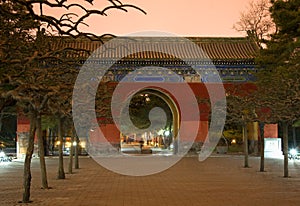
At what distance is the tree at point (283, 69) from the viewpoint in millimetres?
17062

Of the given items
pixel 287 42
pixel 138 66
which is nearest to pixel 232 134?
pixel 138 66

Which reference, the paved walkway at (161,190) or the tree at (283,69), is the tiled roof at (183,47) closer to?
the tree at (283,69)

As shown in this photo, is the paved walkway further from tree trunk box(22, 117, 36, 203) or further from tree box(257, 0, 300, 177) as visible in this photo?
tree box(257, 0, 300, 177)

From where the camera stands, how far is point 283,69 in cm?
2702

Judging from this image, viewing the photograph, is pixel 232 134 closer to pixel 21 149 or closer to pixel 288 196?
pixel 21 149

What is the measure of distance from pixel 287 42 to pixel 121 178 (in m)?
14.9

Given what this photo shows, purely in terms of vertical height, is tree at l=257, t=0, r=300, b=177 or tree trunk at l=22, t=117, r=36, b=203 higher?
tree at l=257, t=0, r=300, b=177

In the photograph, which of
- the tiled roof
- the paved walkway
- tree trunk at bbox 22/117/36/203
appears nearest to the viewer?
tree trunk at bbox 22/117/36/203

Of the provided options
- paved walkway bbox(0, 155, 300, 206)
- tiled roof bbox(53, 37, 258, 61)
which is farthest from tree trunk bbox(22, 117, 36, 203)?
tiled roof bbox(53, 37, 258, 61)

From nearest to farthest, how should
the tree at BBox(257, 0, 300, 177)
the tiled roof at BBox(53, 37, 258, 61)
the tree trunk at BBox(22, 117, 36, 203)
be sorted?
the tree trunk at BBox(22, 117, 36, 203), the tree at BBox(257, 0, 300, 177), the tiled roof at BBox(53, 37, 258, 61)

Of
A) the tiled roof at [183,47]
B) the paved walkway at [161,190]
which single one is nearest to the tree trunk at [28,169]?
the paved walkway at [161,190]

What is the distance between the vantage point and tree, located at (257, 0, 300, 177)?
672 inches

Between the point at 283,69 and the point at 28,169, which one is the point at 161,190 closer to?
the point at 28,169

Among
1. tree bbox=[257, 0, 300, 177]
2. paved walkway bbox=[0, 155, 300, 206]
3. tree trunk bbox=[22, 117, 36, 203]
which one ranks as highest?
tree bbox=[257, 0, 300, 177]
